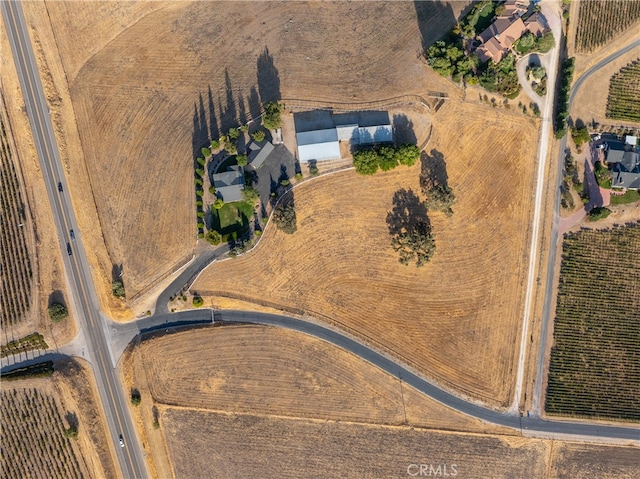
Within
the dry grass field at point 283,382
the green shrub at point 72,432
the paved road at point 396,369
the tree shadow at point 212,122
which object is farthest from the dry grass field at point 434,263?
the green shrub at point 72,432

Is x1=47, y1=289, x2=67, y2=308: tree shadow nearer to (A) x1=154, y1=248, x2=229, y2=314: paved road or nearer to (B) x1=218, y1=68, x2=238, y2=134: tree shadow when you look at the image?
(A) x1=154, y1=248, x2=229, y2=314: paved road

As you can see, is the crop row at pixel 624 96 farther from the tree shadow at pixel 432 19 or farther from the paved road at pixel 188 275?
the paved road at pixel 188 275

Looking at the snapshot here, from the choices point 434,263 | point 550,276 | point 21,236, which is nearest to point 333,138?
point 434,263

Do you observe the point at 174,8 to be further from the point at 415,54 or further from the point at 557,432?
the point at 557,432

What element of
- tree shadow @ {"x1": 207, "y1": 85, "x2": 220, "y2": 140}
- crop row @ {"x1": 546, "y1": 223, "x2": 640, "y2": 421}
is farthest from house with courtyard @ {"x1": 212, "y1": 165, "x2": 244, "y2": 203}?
crop row @ {"x1": 546, "y1": 223, "x2": 640, "y2": 421}

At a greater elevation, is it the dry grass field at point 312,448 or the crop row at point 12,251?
the crop row at point 12,251

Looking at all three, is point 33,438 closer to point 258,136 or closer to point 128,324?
point 128,324

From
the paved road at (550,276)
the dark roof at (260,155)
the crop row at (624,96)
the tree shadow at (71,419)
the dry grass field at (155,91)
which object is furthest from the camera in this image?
the crop row at (624,96)
